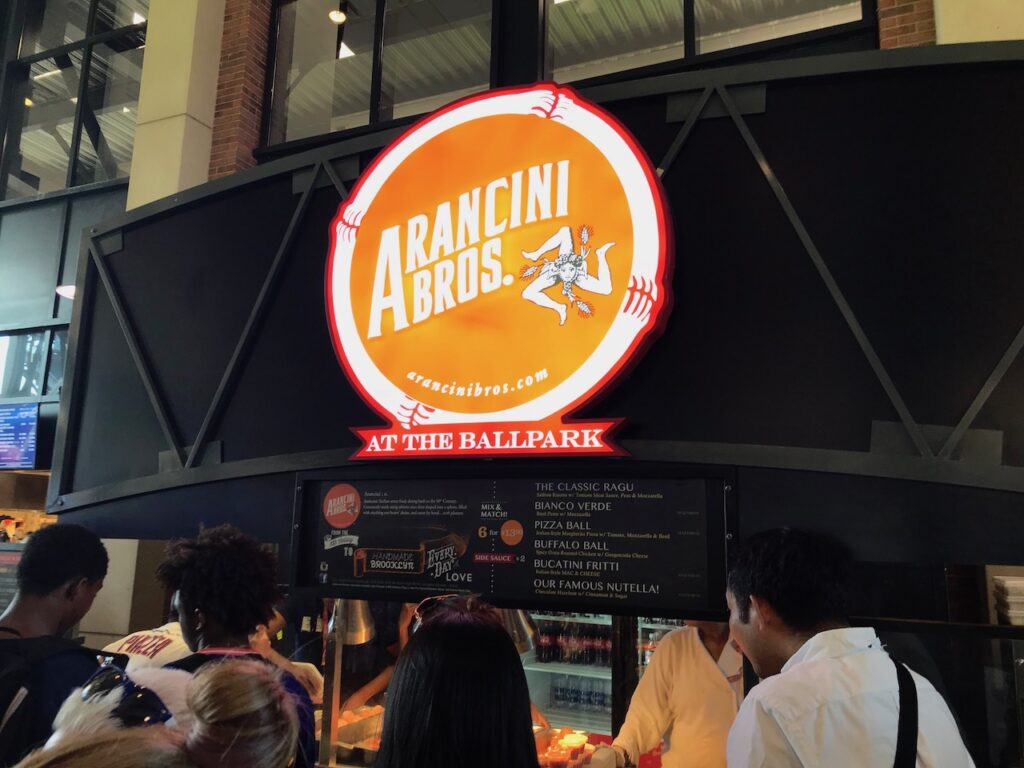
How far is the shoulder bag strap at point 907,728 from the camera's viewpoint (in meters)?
1.85

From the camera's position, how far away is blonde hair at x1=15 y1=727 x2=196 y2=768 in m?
0.98

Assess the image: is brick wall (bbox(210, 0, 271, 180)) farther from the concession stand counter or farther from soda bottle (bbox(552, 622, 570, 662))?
soda bottle (bbox(552, 622, 570, 662))

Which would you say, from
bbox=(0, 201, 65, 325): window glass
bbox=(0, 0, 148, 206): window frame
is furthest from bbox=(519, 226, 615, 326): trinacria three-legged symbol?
bbox=(0, 201, 65, 325): window glass

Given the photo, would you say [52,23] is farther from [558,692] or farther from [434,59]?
[558,692]

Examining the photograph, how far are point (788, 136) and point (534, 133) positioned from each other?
3.89 ft

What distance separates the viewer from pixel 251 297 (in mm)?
4527

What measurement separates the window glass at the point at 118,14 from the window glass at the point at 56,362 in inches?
143

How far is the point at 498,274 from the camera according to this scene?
12.0ft

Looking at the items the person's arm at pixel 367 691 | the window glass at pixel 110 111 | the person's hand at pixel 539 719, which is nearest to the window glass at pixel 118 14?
the window glass at pixel 110 111

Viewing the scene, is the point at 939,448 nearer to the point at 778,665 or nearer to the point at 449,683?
the point at 778,665

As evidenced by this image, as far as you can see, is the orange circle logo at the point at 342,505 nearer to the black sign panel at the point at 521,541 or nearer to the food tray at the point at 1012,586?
the black sign panel at the point at 521,541

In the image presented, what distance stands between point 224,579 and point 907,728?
2.23 m

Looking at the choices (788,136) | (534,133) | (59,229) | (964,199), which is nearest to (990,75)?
(964,199)

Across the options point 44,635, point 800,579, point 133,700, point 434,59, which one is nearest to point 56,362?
point 434,59
